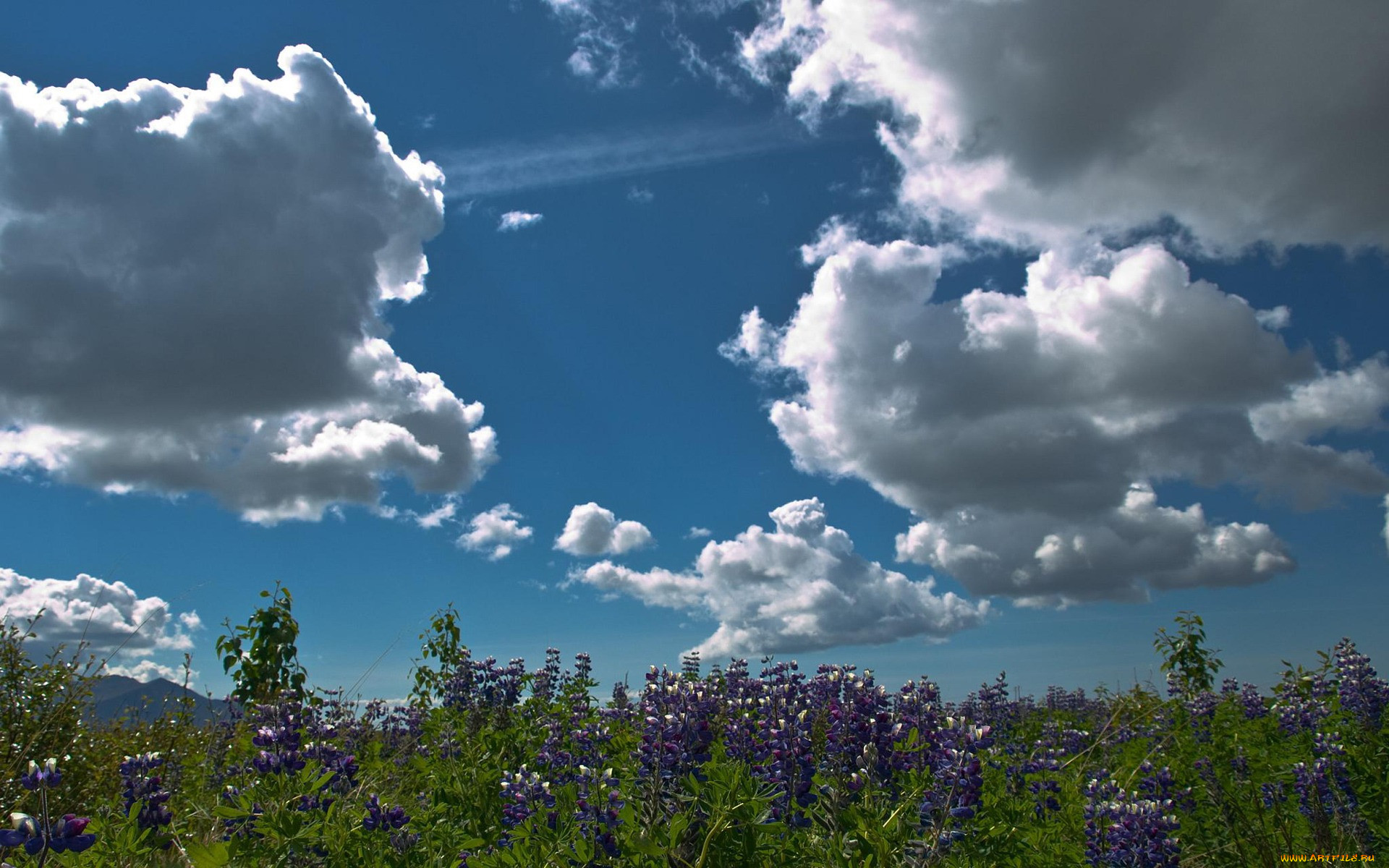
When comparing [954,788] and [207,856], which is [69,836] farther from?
[954,788]

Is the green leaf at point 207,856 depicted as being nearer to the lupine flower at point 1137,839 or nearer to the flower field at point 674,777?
the flower field at point 674,777

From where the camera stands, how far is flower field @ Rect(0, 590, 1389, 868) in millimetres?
4301

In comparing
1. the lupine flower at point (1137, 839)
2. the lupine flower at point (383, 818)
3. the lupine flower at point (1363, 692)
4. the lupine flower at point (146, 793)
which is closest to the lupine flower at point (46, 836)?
the lupine flower at point (146, 793)

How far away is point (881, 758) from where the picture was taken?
518cm

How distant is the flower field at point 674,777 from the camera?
430cm

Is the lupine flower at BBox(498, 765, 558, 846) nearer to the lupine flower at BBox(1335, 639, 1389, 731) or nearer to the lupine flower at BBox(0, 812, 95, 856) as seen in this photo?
the lupine flower at BBox(0, 812, 95, 856)

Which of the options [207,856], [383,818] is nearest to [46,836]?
[207,856]

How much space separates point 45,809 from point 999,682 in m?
12.3

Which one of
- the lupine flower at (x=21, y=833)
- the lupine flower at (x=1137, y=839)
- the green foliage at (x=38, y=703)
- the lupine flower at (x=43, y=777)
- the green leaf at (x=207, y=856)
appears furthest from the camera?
the green foliage at (x=38, y=703)

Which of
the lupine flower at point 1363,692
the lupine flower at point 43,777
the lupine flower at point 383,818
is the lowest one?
the lupine flower at point 383,818

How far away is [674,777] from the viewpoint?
4629 millimetres

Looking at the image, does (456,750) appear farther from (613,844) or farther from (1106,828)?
(1106,828)

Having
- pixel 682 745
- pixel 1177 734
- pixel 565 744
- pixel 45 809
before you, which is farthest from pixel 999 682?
pixel 45 809

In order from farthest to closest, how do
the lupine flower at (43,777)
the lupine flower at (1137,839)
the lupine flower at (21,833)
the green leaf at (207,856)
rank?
the lupine flower at (1137,839) → the green leaf at (207,856) → the lupine flower at (43,777) → the lupine flower at (21,833)
